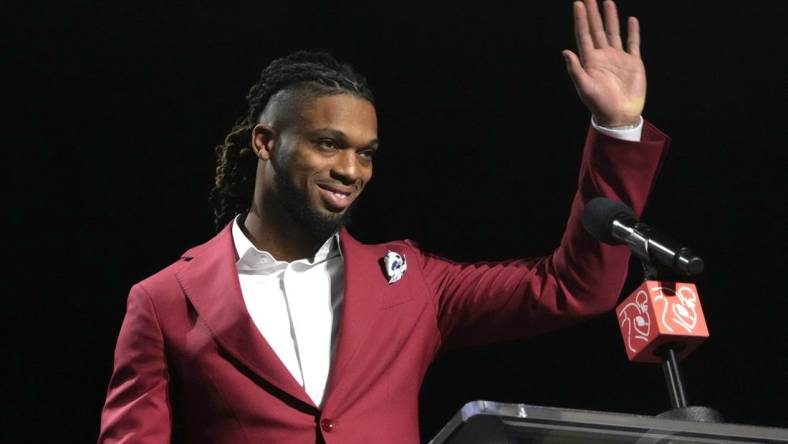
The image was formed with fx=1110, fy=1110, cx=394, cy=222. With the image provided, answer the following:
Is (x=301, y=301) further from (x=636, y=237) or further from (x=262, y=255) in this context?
(x=636, y=237)

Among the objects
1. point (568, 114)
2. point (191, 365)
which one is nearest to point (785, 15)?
point (568, 114)

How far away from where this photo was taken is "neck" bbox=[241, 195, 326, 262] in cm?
209

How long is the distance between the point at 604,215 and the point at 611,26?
1.61 ft

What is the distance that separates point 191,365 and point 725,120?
1873 millimetres

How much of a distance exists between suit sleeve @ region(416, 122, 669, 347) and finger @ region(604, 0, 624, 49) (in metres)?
0.16

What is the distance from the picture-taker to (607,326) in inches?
125

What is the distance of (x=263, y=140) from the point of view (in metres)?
2.22

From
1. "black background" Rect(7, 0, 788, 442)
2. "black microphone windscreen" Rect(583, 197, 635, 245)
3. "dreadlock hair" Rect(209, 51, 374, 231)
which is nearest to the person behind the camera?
"black microphone windscreen" Rect(583, 197, 635, 245)

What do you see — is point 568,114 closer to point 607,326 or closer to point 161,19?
point 607,326

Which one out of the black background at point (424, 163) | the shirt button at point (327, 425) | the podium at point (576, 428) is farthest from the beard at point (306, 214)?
the black background at point (424, 163)

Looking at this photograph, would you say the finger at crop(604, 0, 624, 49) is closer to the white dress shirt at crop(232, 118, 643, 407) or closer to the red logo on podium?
the white dress shirt at crop(232, 118, 643, 407)

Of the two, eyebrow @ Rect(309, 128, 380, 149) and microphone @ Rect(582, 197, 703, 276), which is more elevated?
eyebrow @ Rect(309, 128, 380, 149)

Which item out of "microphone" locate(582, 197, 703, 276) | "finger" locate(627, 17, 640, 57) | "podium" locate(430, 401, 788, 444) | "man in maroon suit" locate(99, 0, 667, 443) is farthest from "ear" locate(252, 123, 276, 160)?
"podium" locate(430, 401, 788, 444)

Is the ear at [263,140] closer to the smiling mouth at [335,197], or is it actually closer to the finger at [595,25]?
the smiling mouth at [335,197]
